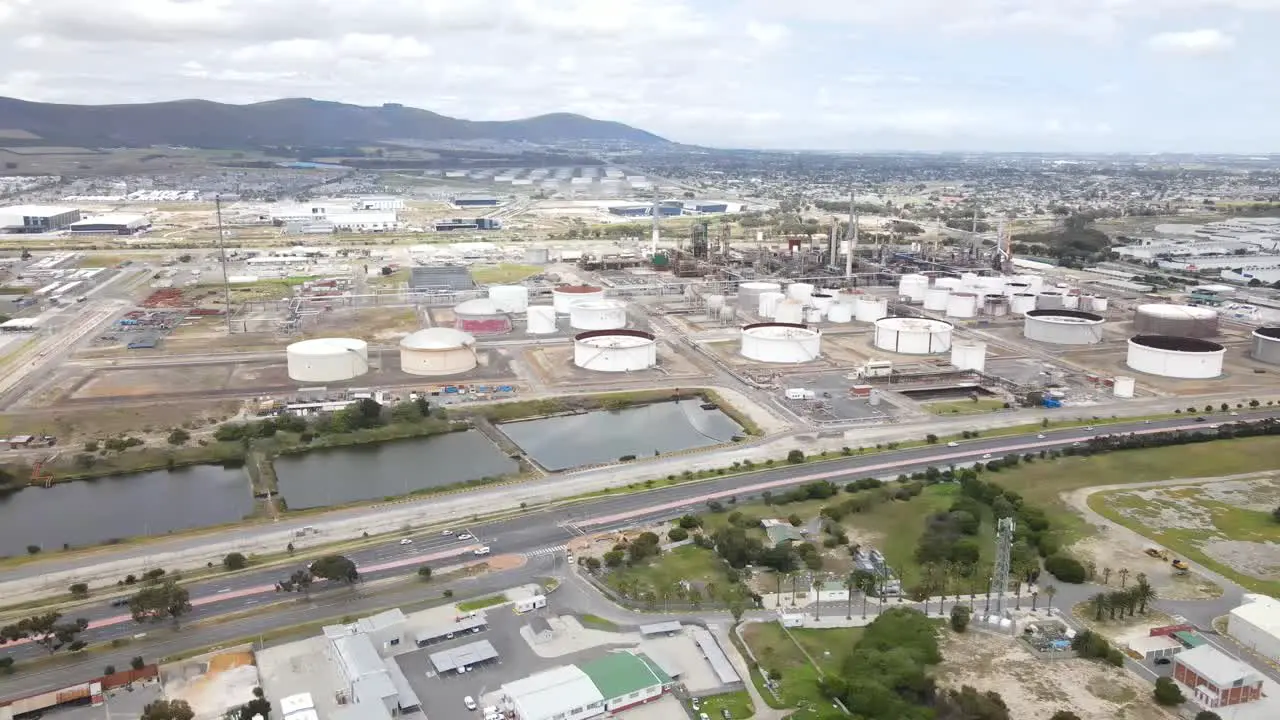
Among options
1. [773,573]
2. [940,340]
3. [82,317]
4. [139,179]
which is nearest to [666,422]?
[773,573]

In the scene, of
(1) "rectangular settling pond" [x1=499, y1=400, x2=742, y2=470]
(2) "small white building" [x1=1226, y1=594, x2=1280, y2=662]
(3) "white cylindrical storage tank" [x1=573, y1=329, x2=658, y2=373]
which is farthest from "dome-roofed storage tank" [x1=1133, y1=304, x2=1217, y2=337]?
(2) "small white building" [x1=1226, y1=594, x2=1280, y2=662]

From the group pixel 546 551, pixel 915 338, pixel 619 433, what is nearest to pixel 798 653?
pixel 546 551

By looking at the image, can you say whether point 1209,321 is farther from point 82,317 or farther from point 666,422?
point 82,317

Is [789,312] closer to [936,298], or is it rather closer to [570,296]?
[936,298]

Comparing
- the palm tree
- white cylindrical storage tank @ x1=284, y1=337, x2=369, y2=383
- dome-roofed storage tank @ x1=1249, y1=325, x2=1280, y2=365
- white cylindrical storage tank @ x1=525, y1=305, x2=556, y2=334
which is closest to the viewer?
the palm tree

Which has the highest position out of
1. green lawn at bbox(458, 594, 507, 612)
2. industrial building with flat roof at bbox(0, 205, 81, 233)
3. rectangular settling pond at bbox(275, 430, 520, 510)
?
industrial building with flat roof at bbox(0, 205, 81, 233)

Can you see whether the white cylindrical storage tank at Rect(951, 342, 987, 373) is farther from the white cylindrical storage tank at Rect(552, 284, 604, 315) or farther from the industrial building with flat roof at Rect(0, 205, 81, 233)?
the industrial building with flat roof at Rect(0, 205, 81, 233)

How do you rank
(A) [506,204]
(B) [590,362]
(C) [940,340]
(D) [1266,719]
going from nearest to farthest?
1. (D) [1266,719]
2. (B) [590,362]
3. (C) [940,340]
4. (A) [506,204]
